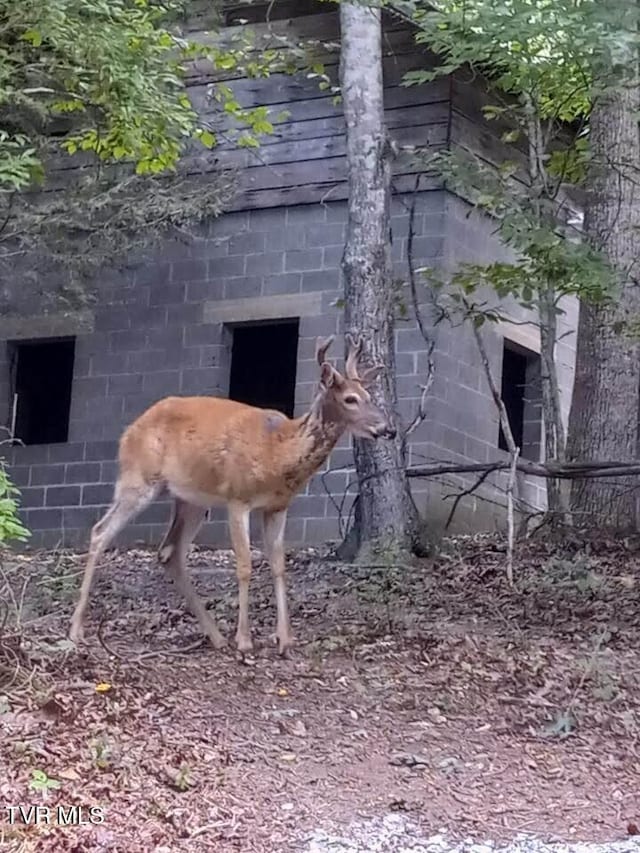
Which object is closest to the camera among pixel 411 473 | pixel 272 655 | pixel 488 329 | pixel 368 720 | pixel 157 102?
pixel 368 720

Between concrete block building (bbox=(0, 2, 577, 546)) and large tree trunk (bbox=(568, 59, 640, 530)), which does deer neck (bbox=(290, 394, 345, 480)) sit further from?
concrete block building (bbox=(0, 2, 577, 546))

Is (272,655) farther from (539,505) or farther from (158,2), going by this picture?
(539,505)

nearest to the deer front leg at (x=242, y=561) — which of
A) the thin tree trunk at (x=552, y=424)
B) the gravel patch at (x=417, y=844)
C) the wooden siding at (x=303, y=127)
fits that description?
the gravel patch at (x=417, y=844)

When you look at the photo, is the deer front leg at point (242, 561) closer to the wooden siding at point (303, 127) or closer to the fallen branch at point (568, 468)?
the fallen branch at point (568, 468)

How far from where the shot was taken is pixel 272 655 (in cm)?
838

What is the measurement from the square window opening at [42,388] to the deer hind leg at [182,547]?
6.59 metres

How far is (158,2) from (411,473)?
4.57m

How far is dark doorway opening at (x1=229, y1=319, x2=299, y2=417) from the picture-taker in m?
16.8

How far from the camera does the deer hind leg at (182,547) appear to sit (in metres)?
8.86

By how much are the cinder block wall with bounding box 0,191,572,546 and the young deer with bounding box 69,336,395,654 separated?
15.0ft

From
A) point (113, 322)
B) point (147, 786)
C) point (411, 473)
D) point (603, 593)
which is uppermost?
point (113, 322)

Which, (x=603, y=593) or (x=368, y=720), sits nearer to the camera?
(x=368, y=720)

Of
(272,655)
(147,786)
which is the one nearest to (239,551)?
(272,655)

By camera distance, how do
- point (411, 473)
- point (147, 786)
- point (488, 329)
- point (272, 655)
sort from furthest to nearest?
point (488, 329)
point (411, 473)
point (272, 655)
point (147, 786)
